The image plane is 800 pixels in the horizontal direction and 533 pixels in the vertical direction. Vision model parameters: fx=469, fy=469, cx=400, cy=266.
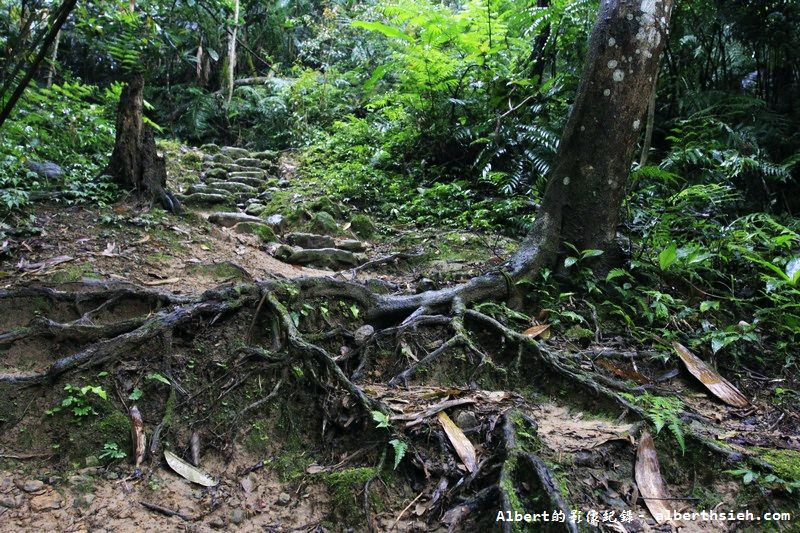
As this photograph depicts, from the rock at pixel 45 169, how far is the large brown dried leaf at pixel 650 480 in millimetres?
6854

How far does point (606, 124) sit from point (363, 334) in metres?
2.92

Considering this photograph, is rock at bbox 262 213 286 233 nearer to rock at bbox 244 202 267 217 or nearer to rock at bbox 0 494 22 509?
rock at bbox 244 202 267 217

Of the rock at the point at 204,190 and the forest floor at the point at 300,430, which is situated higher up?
the rock at the point at 204,190

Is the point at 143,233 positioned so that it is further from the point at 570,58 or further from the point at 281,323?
the point at 570,58

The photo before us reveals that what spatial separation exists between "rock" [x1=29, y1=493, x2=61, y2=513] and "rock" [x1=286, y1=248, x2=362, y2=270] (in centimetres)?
377

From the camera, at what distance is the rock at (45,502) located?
2.25 m

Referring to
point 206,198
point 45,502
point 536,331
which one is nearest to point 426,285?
point 536,331

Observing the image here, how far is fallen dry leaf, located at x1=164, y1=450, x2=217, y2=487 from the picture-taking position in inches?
102

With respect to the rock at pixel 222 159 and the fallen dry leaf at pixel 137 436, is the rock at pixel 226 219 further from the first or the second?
the fallen dry leaf at pixel 137 436

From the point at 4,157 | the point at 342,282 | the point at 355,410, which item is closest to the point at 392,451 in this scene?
the point at 355,410

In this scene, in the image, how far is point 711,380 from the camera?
3434 millimetres

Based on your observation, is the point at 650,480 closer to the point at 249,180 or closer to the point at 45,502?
the point at 45,502

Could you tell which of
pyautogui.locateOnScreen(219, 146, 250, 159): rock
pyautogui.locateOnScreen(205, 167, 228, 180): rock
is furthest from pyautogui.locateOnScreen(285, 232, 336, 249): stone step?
pyautogui.locateOnScreen(219, 146, 250, 159): rock

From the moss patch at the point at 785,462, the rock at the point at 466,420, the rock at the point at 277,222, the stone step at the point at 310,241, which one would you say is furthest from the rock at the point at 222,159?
the moss patch at the point at 785,462
